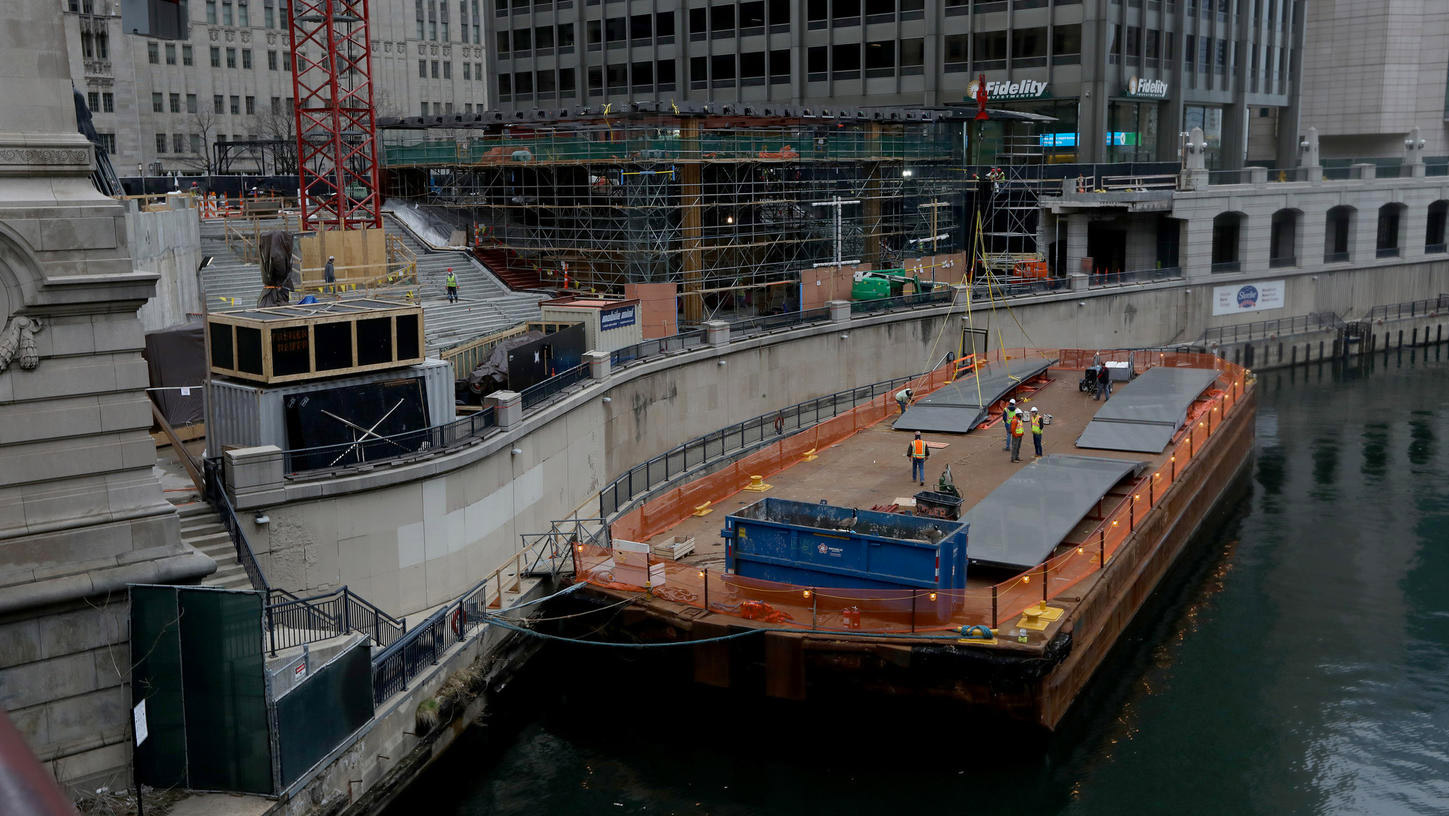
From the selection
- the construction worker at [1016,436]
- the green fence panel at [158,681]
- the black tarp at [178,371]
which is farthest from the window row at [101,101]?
the green fence panel at [158,681]

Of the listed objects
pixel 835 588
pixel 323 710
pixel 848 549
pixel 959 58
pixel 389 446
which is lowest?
pixel 323 710

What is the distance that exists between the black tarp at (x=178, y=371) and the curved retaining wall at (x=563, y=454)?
5580 millimetres

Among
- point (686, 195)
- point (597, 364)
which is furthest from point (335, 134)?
point (597, 364)

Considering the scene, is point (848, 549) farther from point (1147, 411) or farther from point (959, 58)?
point (959, 58)

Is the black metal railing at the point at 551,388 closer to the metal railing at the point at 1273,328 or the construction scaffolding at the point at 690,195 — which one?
the construction scaffolding at the point at 690,195

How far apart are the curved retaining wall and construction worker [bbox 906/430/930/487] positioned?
862cm

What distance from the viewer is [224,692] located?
1888 centimetres

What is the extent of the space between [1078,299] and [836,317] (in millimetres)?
17366

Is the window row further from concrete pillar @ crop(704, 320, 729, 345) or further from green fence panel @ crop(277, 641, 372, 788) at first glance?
green fence panel @ crop(277, 641, 372, 788)

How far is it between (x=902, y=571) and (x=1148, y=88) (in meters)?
59.6

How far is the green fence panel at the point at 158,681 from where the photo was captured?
18.7m

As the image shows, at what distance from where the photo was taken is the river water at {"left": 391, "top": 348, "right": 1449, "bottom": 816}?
22750mm

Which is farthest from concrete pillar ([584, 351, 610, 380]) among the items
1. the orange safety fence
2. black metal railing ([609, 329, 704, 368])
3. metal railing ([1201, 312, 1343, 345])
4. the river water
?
metal railing ([1201, 312, 1343, 345])

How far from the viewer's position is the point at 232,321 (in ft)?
88.2
